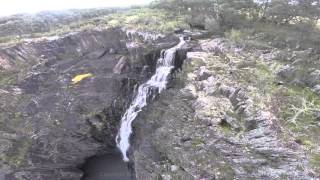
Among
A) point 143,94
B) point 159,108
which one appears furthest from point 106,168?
point 159,108

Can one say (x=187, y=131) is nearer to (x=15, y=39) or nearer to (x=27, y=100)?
(x=27, y=100)

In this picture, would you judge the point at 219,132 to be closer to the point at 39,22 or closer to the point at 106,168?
the point at 106,168

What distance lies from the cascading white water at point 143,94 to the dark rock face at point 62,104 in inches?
28.5

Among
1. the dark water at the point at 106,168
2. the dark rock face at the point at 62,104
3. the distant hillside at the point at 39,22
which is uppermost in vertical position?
the distant hillside at the point at 39,22

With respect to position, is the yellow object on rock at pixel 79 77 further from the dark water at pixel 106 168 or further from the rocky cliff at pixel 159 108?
the dark water at pixel 106 168

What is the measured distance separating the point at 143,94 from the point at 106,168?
5.92m

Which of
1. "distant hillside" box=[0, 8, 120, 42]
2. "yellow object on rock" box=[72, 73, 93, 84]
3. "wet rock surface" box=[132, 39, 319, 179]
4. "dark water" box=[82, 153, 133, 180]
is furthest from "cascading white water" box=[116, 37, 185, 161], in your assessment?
"distant hillside" box=[0, 8, 120, 42]

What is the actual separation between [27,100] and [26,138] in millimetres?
4310

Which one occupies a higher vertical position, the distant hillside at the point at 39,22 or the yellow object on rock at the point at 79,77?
the distant hillside at the point at 39,22

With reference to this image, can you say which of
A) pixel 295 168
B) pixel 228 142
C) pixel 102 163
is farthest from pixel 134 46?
pixel 295 168

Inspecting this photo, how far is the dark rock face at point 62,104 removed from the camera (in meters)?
30.7

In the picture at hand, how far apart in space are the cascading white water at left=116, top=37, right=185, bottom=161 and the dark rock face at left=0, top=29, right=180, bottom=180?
72 cm

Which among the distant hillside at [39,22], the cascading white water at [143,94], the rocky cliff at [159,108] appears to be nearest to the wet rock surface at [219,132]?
the rocky cliff at [159,108]

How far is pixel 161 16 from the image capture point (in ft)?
161
